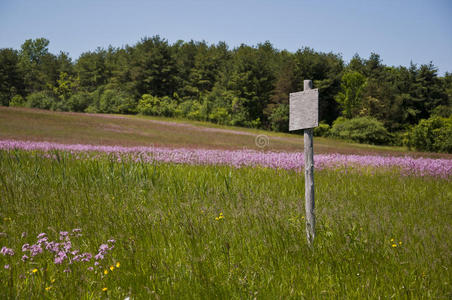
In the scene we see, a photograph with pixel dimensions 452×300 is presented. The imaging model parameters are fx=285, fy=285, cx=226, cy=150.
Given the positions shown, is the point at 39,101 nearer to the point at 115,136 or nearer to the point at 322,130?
the point at 115,136

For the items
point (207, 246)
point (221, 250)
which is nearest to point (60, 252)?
point (207, 246)

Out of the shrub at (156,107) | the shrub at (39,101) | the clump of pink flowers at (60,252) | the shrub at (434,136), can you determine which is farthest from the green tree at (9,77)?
the shrub at (434,136)

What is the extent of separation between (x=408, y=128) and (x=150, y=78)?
48089 millimetres

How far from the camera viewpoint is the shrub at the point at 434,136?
1182 inches

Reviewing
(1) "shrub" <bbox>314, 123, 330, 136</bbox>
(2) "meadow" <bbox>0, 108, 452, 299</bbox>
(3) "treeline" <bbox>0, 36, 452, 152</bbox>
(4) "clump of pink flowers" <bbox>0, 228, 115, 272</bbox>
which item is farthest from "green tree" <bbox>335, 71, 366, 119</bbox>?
(4) "clump of pink flowers" <bbox>0, 228, 115, 272</bbox>

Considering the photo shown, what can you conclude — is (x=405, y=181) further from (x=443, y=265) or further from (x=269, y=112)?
(x=269, y=112)

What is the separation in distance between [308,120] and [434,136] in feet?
120

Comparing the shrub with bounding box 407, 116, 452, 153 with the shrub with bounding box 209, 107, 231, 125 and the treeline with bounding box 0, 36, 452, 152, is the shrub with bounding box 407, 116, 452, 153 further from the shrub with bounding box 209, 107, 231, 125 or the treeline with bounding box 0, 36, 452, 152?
the shrub with bounding box 209, 107, 231, 125

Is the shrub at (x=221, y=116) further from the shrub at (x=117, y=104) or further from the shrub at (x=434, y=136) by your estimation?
the shrub at (x=434, y=136)

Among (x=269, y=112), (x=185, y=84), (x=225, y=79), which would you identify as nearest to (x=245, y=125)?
(x=269, y=112)

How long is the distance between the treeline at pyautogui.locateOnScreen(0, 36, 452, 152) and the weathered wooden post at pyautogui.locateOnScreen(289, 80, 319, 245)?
3603 centimetres

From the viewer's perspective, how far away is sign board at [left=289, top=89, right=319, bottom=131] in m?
3.08

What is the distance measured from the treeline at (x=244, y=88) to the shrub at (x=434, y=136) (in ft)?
0.41

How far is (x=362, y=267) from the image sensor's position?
111 inches
